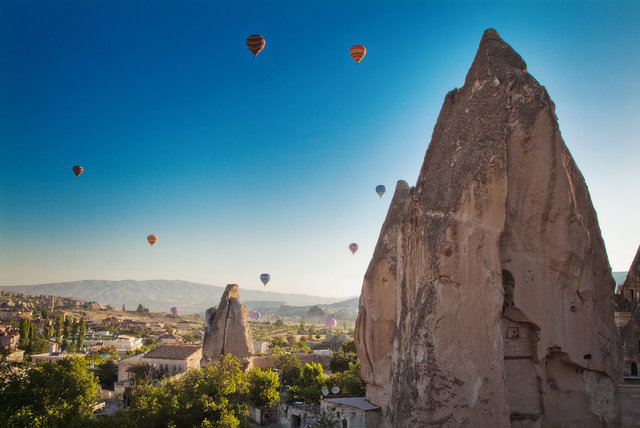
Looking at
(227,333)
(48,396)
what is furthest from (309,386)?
(48,396)

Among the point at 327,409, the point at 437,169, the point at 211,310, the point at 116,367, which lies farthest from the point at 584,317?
the point at 116,367

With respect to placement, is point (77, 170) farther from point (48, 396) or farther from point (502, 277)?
point (502, 277)

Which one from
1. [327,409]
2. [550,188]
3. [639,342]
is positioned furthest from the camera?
[639,342]

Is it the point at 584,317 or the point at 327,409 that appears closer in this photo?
the point at 584,317

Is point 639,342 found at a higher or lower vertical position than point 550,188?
lower

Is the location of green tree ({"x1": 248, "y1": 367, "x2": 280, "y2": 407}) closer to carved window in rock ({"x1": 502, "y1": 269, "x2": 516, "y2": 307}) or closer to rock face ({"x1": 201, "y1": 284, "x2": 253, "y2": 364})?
rock face ({"x1": 201, "y1": 284, "x2": 253, "y2": 364})

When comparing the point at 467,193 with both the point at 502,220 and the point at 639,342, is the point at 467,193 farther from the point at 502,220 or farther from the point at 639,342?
the point at 639,342

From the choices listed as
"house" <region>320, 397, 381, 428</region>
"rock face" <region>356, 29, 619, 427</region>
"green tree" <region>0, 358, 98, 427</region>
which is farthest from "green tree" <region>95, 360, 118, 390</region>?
"rock face" <region>356, 29, 619, 427</region>

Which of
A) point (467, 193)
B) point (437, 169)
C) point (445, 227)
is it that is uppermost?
point (437, 169)
